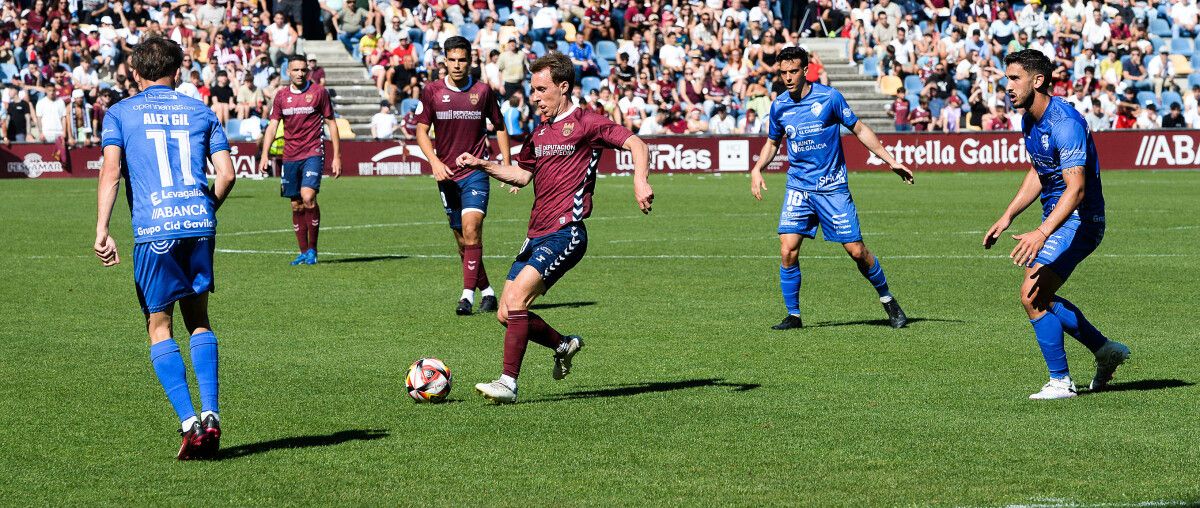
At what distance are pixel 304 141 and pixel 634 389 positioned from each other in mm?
9560

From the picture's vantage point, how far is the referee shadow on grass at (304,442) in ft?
24.3

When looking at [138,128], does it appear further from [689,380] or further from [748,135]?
[748,135]

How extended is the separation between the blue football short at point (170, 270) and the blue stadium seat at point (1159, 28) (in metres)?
40.3

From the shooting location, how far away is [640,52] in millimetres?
40594

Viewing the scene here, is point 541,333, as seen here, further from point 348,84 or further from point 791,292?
point 348,84

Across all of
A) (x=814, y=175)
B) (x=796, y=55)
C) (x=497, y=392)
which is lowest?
(x=497, y=392)

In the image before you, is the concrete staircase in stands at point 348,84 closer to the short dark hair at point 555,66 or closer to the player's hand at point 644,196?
the short dark hair at point 555,66

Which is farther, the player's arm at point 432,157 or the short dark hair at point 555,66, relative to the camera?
the player's arm at point 432,157

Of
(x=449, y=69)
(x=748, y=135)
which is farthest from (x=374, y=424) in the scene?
(x=748, y=135)

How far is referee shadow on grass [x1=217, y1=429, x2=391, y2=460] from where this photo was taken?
7.41m

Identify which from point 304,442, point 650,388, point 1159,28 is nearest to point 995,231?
point 650,388

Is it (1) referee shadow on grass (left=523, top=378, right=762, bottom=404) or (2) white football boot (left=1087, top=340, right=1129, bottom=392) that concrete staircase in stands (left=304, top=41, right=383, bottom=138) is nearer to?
(1) referee shadow on grass (left=523, top=378, right=762, bottom=404)

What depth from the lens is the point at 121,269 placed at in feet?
55.1

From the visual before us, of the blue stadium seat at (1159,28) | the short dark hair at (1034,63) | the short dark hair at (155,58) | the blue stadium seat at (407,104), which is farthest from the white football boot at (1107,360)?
the blue stadium seat at (1159,28)
